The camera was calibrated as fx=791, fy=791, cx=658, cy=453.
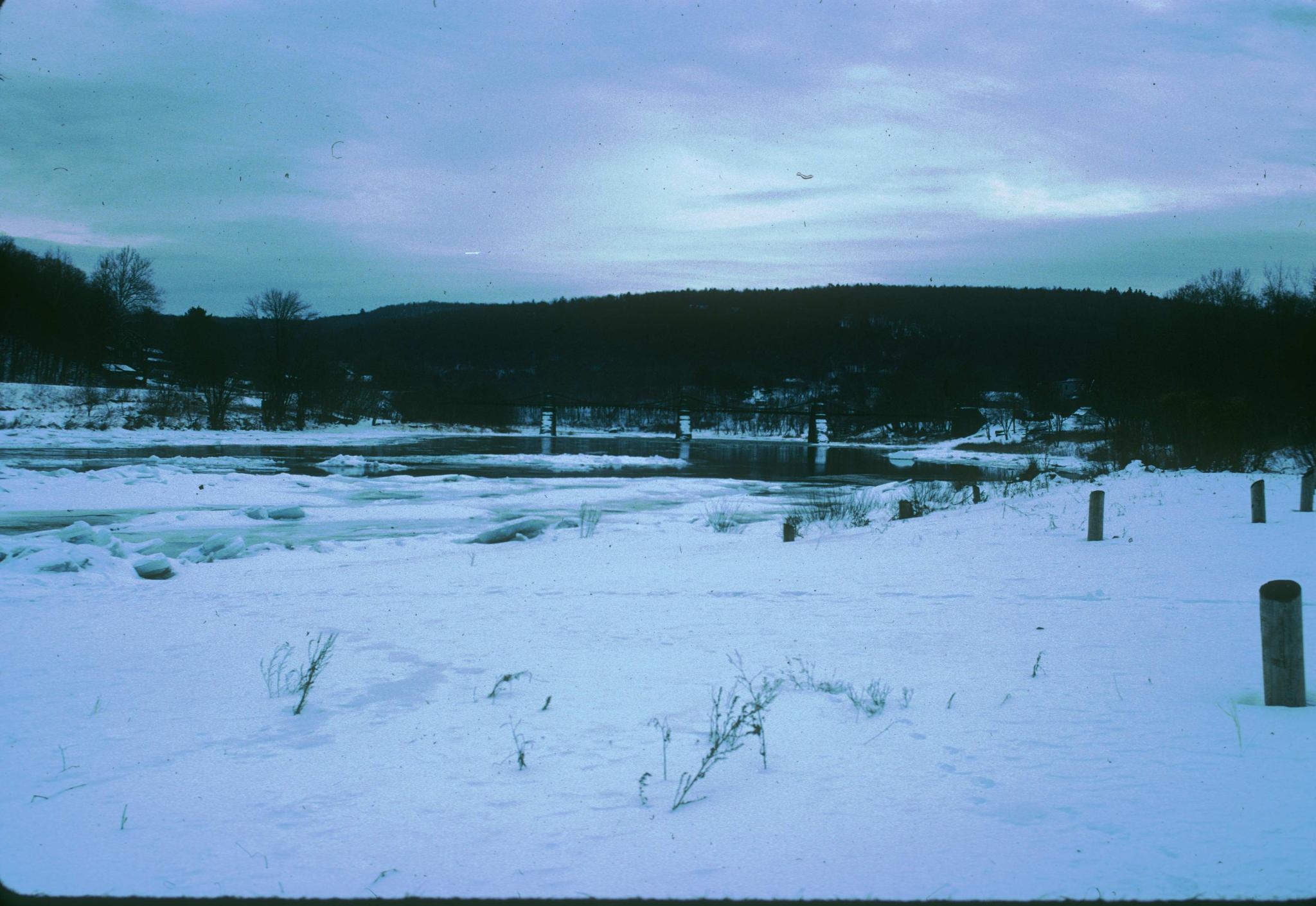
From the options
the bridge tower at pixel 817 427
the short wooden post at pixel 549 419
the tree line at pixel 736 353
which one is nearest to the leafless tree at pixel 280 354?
the tree line at pixel 736 353

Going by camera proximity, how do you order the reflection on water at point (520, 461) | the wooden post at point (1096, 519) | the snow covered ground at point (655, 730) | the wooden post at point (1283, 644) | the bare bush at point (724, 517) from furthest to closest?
1. the reflection on water at point (520, 461)
2. the bare bush at point (724, 517)
3. the wooden post at point (1096, 519)
4. the wooden post at point (1283, 644)
5. the snow covered ground at point (655, 730)

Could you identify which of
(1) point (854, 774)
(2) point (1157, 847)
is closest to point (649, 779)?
(1) point (854, 774)

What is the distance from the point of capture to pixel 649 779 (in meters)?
3.98

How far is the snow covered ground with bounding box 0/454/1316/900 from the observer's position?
307cm

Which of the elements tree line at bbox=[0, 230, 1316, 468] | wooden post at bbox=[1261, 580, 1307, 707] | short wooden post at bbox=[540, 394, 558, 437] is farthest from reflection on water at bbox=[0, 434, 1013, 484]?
wooden post at bbox=[1261, 580, 1307, 707]

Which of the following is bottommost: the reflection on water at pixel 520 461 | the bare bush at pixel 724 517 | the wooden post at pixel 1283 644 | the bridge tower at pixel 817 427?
the bare bush at pixel 724 517

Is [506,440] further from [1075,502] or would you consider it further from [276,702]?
[276,702]

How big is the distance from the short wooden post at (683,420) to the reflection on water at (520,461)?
23219mm

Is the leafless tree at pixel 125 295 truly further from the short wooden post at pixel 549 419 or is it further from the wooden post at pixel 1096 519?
the wooden post at pixel 1096 519

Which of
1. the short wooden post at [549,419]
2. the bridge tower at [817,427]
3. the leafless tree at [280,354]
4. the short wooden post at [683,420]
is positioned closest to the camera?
the leafless tree at [280,354]

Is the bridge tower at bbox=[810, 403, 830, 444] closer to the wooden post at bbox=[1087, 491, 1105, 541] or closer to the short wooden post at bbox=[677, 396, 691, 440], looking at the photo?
the short wooden post at bbox=[677, 396, 691, 440]

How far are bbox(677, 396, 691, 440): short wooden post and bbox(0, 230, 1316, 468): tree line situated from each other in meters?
14.9

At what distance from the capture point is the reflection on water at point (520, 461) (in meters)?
28.6

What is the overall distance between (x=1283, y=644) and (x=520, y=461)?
3395 centimetres
